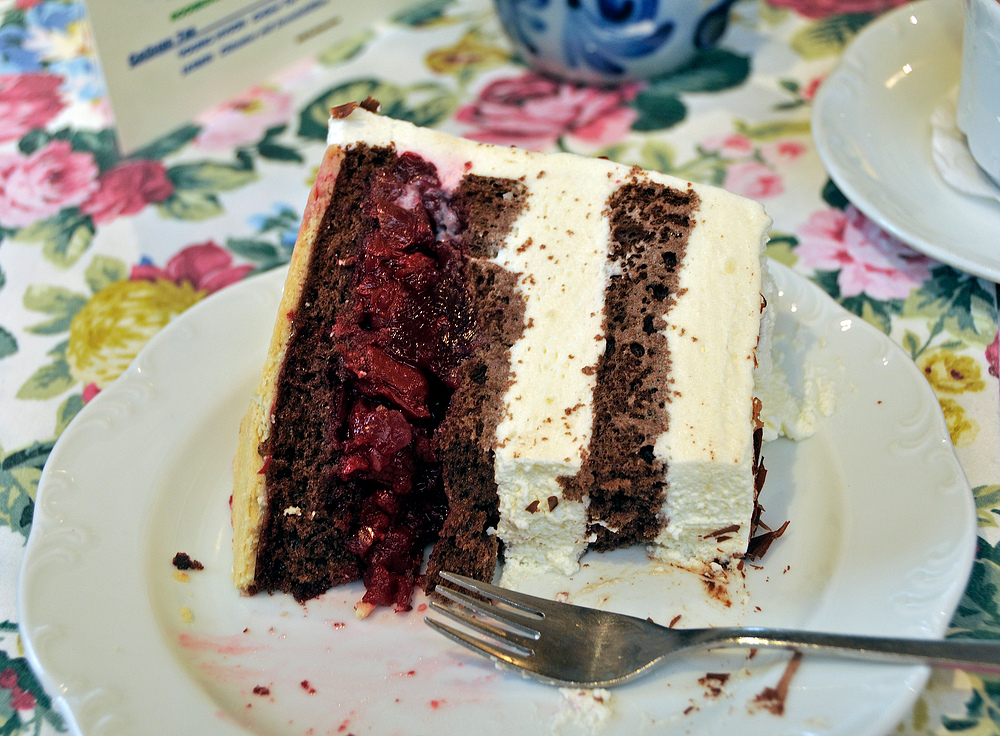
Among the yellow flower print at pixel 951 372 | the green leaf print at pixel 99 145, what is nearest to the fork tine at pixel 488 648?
the yellow flower print at pixel 951 372

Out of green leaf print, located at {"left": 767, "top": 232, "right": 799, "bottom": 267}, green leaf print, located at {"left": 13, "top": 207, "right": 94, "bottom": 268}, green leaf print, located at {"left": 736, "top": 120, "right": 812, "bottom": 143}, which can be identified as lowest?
green leaf print, located at {"left": 767, "top": 232, "right": 799, "bottom": 267}

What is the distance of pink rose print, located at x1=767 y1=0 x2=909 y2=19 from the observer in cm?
318

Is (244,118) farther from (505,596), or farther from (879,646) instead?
(879,646)

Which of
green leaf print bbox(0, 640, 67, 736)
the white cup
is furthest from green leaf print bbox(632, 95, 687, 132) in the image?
green leaf print bbox(0, 640, 67, 736)

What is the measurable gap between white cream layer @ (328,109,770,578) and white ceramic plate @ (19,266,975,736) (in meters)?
0.15

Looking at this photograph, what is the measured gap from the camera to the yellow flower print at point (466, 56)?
10.1 feet

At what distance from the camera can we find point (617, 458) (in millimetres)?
1600

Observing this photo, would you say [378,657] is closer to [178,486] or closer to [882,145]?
[178,486]

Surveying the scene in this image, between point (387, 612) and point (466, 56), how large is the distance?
2.22m

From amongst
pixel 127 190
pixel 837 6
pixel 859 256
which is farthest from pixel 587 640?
pixel 837 6

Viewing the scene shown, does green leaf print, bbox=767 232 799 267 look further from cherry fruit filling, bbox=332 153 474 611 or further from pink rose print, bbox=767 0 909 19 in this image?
pink rose print, bbox=767 0 909 19

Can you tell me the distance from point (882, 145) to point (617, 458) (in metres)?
1.42

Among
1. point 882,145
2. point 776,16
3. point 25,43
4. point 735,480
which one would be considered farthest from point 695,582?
point 25,43

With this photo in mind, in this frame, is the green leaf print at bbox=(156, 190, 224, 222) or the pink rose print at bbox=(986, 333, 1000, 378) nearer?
the pink rose print at bbox=(986, 333, 1000, 378)
